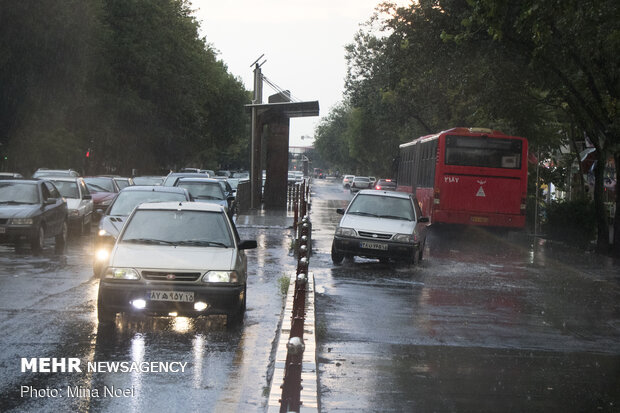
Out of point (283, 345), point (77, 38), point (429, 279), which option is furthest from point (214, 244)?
point (77, 38)

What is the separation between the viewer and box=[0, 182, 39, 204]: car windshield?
66.5 feet

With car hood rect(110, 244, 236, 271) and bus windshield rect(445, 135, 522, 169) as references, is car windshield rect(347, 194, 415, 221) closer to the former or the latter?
bus windshield rect(445, 135, 522, 169)

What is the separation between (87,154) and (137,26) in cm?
872

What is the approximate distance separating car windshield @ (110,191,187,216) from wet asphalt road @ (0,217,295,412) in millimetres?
2298

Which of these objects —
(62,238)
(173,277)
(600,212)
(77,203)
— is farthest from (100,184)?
(173,277)

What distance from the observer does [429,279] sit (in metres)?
16.7

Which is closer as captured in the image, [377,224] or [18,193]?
[377,224]

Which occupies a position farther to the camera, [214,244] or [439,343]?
[214,244]

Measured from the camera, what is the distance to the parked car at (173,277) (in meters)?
9.80

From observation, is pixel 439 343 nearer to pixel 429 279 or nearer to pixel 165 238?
pixel 165 238

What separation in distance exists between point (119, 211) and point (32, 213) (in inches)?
134

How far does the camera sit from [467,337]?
33.9 feet

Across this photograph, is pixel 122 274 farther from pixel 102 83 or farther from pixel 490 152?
pixel 102 83

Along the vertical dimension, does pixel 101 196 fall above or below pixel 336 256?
above
